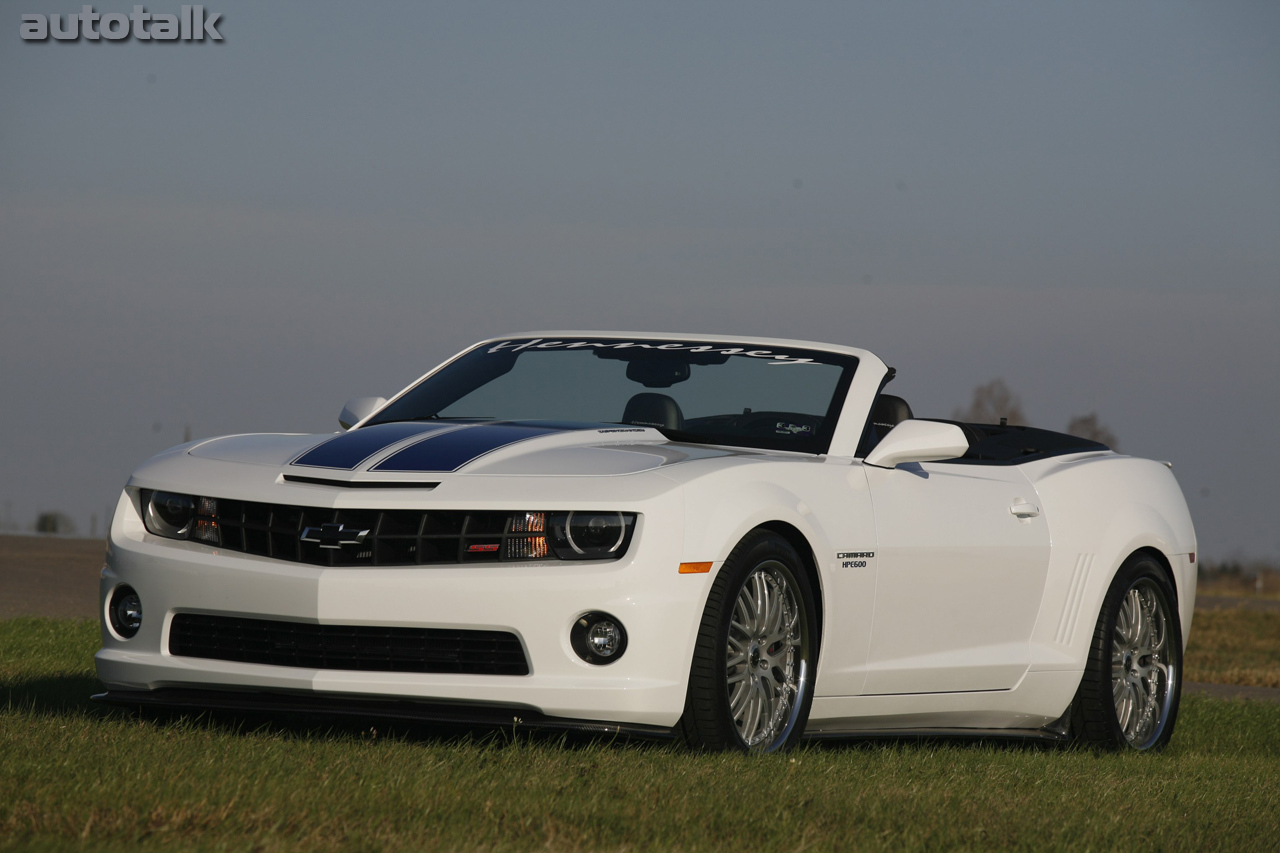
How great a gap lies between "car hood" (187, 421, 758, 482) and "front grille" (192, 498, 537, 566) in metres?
0.16

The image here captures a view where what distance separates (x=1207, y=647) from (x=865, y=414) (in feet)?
63.8

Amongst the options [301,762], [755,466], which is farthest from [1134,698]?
[301,762]

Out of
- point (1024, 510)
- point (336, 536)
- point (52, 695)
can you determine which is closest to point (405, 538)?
point (336, 536)

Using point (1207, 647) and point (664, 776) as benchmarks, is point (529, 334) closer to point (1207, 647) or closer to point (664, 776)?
point (664, 776)

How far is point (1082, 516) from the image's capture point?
746 cm

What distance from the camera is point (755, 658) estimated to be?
18.8 ft

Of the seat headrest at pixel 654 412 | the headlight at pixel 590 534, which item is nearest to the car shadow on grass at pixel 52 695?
the headlight at pixel 590 534

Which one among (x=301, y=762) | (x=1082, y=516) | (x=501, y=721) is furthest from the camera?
(x=1082, y=516)

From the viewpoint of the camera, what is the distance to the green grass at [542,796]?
12.8ft

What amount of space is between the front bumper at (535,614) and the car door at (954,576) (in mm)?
1212

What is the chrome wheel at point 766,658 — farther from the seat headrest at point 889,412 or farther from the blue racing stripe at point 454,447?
the seat headrest at point 889,412

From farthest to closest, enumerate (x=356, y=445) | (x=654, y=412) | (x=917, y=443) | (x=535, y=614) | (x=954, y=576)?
(x=654, y=412) < (x=954, y=576) < (x=917, y=443) < (x=356, y=445) < (x=535, y=614)

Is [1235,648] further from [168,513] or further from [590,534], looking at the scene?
[168,513]

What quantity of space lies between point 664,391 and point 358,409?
4.44 ft
